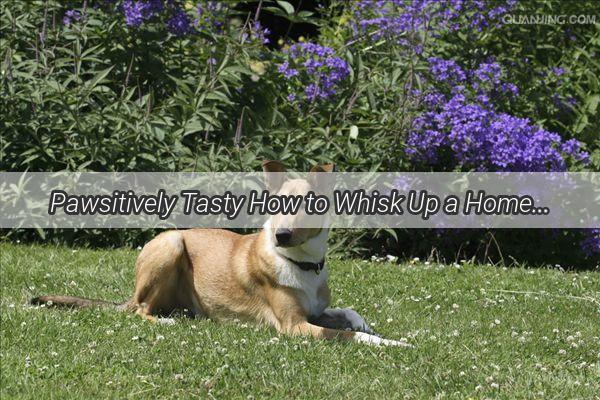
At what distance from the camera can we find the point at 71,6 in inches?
396

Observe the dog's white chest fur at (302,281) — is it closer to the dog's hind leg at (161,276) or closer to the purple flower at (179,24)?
the dog's hind leg at (161,276)

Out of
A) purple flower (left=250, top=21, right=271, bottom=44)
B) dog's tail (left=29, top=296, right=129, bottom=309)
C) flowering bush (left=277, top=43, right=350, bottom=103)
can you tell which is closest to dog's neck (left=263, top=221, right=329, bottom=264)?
dog's tail (left=29, top=296, right=129, bottom=309)

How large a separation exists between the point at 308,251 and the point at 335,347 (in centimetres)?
74

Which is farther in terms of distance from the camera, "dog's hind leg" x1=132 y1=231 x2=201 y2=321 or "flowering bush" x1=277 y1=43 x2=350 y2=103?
"flowering bush" x1=277 y1=43 x2=350 y2=103

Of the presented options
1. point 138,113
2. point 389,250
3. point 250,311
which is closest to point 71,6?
point 138,113

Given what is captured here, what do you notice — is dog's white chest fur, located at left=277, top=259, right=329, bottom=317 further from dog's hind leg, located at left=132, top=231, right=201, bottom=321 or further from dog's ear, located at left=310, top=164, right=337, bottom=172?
dog's hind leg, located at left=132, top=231, right=201, bottom=321

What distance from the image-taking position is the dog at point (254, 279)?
6.18 m

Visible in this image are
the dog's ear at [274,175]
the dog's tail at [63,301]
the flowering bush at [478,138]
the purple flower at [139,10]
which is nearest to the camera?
the dog's ear at [274,175]

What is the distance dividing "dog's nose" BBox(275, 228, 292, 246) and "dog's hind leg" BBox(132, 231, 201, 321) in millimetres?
1001

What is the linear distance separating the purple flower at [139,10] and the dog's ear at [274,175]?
12.4 feet

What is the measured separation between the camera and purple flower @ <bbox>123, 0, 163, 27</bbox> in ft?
31.1

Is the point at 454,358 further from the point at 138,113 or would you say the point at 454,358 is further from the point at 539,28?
the point at 539,28

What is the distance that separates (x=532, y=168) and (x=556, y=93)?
1.10 meters

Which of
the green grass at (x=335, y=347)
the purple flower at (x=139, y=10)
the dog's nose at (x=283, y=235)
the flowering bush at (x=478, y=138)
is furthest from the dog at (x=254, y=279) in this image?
the purple flower at (x=139, y=10)
